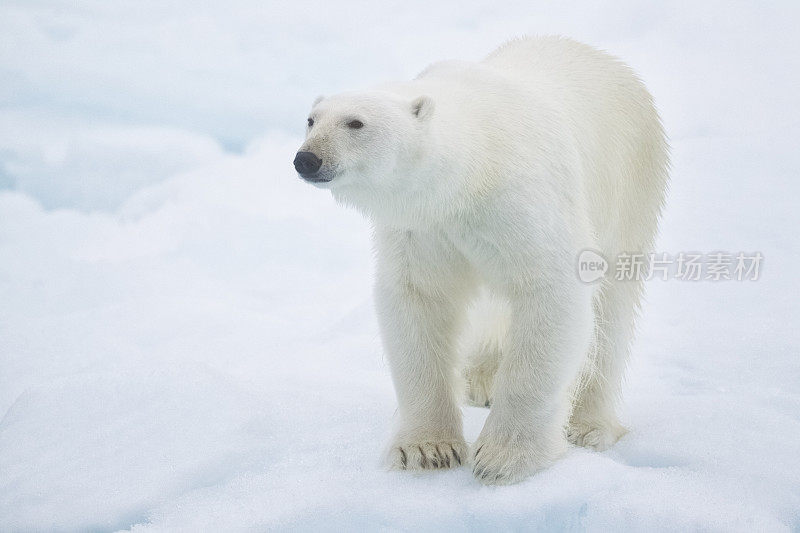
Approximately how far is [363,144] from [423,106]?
26 centimetres

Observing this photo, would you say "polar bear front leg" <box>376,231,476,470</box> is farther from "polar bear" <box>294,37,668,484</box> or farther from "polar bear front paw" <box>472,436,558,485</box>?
"polar bear front paw" <box>472,436,558,485</box>

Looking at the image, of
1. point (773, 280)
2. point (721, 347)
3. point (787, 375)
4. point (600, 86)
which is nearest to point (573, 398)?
point (600, 86)

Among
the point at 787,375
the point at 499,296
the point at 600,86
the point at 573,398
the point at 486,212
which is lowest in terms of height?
the point at 787,375

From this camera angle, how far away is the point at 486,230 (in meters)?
3.10

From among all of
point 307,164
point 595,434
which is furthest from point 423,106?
point 595,434

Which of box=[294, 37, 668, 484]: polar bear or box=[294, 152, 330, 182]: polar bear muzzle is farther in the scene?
box=[294, 37, 668, 484]: polar bear

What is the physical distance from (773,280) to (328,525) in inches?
180

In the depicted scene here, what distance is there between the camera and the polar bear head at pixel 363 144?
279 centimetres

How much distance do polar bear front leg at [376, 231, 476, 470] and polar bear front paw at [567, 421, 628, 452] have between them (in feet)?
2.12

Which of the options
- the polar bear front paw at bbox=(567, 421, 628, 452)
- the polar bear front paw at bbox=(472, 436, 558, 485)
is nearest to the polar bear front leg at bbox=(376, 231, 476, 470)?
the polar bear front paw at bbox=(472, 436, 558, 485)

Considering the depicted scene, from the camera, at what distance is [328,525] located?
313 centimetres

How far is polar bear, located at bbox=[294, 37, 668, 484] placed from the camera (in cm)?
293

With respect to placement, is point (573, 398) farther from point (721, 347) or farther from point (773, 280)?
point (773, 280)

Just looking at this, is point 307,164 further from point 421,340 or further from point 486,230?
point 421,340
